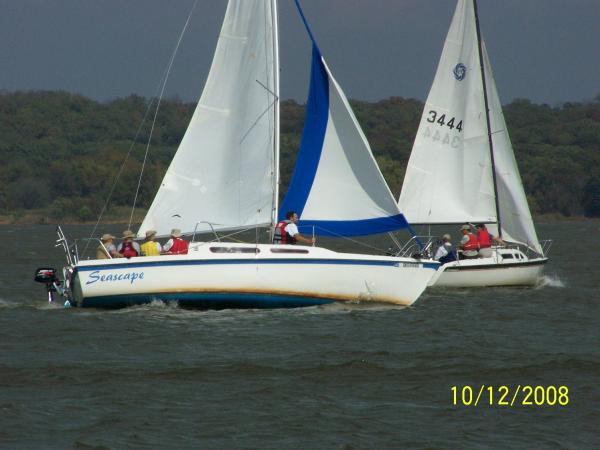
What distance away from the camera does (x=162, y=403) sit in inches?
565

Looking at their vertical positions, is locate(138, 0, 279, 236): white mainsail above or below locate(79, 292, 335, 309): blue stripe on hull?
above

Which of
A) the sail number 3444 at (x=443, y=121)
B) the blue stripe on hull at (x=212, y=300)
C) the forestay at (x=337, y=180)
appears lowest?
the blue stripe on hull at (x=212, y=300)

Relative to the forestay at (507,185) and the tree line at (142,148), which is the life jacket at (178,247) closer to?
the forestay at (507,185)

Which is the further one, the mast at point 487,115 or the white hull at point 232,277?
the mast at point 487,115

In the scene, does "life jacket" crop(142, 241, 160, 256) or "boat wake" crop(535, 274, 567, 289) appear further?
"boat wake" crop(535, 274, 567, 289)

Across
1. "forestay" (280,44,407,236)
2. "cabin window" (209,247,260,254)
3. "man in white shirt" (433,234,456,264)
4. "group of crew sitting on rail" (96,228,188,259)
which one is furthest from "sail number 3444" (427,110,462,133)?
"cabin window" (209,247,260,254)

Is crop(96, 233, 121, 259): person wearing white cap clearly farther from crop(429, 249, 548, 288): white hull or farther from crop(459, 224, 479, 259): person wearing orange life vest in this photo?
crop(459, 224, 479, 259): person wearing orange life vest

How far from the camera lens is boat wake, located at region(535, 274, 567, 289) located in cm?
2875

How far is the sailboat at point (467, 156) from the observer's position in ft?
95.5

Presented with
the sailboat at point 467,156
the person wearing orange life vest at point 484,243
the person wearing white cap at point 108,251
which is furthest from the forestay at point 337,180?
the sailboat at point 467,156

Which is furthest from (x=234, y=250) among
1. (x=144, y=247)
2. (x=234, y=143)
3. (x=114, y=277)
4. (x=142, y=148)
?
(x=142, y=148)

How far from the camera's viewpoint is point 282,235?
21188 mm

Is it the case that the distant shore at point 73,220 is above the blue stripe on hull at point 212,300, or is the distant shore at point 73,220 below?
above
